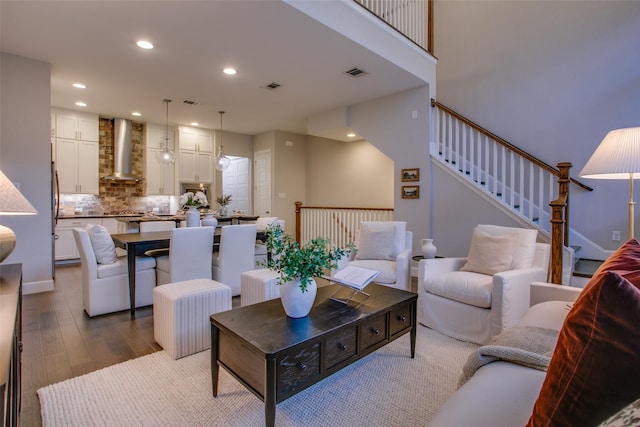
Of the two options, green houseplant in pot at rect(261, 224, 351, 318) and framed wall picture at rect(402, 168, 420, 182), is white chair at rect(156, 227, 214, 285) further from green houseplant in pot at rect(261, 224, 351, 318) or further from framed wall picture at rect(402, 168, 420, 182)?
framed wall picture at rect(402, 168, 420, 182)

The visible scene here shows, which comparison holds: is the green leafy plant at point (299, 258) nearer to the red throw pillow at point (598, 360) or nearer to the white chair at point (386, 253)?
the red throw pillow at point (598, 360)

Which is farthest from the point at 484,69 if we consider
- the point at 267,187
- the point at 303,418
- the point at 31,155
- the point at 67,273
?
the point at 67,273

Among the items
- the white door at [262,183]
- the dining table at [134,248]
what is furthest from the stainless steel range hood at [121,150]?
the dining table at [134,248]

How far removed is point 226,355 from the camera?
1767 millimetres

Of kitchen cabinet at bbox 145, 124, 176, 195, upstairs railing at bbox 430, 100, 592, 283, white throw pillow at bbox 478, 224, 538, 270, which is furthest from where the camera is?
kitchen cabinet at bbox 145, 124, 176, 195

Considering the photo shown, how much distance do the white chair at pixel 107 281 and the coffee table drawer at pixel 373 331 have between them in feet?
8.65

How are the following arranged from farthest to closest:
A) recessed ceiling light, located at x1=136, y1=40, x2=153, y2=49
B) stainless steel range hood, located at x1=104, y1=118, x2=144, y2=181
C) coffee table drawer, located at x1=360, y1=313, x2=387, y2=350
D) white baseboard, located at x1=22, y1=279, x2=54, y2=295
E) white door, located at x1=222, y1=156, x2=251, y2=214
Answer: white door, located at x1=222, y1=156, x2=251, y2=214 < stainless steel range hood, located at x1=104, y1=118, x2=144, y2=181 < white baseboard, located at x1=22, y1=279, x2=54, y2=295 < recessed ceiling light, located at x1=136, y1=40, x2=153, y2=49 < coffee table drawer, located at x1=360, y1=313, x2=387, y2=350

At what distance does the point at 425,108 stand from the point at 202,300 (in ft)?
13.6

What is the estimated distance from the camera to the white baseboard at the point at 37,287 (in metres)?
3.95

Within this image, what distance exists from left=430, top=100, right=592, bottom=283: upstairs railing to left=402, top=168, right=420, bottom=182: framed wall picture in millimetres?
354

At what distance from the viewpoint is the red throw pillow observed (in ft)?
1.85

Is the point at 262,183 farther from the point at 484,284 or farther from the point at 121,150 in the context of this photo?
the point at 484,284

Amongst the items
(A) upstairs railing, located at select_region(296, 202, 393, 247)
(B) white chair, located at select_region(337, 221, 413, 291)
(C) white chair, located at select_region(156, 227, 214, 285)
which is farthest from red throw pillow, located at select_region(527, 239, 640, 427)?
(A) upstairs railing, located at select_region(296, 202, 393, 247)

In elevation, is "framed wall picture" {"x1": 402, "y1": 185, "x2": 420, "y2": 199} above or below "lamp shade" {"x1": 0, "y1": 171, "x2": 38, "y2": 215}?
above
